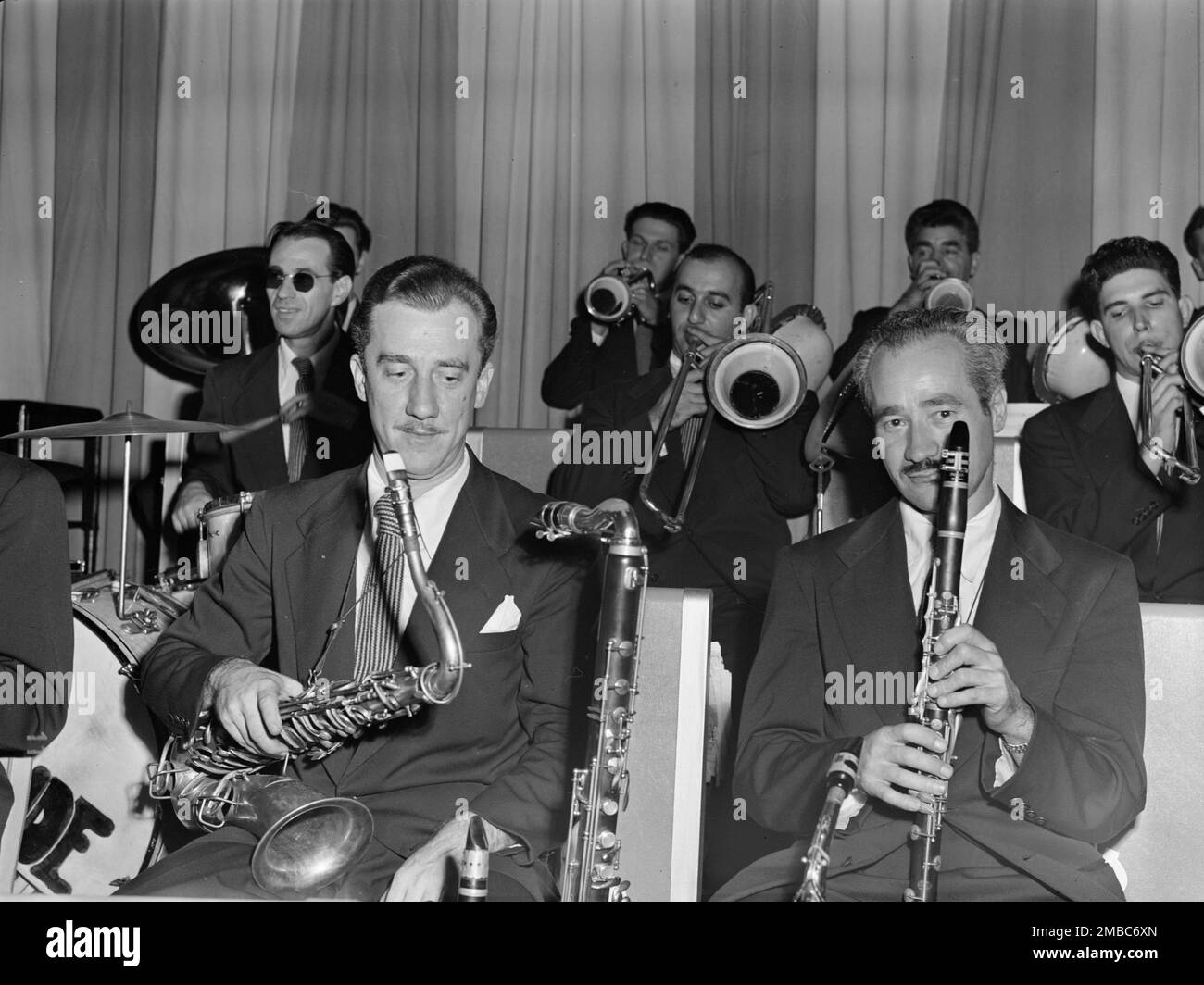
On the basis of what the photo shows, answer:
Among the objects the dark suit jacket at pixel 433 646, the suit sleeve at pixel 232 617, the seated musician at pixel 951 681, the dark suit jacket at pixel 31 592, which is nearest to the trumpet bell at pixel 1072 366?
the seated musician at pixel 951 681

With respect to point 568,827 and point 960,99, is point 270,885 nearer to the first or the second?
point 568,827

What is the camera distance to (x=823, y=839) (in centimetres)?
179

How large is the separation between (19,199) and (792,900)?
4.60 meters

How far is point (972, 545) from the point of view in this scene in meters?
2.14

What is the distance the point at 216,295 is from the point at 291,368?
83 centimetres

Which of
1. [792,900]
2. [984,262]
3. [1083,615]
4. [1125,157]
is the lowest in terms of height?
[792,900]

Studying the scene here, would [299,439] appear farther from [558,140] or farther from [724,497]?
[558,140]

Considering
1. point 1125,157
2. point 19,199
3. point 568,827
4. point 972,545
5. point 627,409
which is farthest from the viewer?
point 19,199

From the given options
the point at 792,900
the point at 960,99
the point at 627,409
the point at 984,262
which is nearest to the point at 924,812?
the point at 792,900

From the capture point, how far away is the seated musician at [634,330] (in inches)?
172

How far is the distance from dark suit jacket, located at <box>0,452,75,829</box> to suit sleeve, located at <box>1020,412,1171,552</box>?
224 cm

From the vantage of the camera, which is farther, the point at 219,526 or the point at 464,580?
the point at 219,526

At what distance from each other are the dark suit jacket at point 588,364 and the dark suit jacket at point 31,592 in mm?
2229
